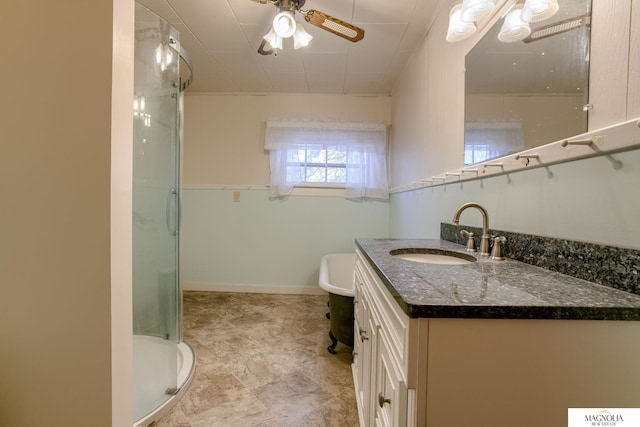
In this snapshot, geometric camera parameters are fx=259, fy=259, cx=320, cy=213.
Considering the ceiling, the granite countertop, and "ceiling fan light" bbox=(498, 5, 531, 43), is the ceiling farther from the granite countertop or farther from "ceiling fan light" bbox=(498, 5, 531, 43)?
the granite countertop

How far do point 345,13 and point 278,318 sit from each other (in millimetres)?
2499

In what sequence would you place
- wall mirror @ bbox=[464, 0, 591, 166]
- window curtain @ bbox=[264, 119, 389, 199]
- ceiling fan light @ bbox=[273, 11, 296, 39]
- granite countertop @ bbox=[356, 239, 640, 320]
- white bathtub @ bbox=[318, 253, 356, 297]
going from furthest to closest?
1. window curtain @ bbox=[264, 119, 389, 199]
2. white bathtub @ bbox=[318, 253, 356, 297]
3. ceiling fan light @ bbox=[273, 11, 296, 39]
4. wall mirror @ bbox=[464, 0, 591, 166]
5. granite countertop @ bbox=[356, 239, 640, 320]

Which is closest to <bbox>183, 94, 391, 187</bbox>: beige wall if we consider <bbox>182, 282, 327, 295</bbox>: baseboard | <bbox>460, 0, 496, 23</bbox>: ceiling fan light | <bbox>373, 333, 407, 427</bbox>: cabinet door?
<bbox>182, 282, 327, 295</bbox>: baseboard

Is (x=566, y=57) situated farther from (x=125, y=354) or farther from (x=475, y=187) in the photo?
(x=125, y=354)

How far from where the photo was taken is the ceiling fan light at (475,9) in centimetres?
101

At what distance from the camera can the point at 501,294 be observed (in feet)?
1.79

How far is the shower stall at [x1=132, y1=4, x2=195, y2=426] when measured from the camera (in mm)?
1369

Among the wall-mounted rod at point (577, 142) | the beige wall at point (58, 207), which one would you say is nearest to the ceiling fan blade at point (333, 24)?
the beige wall at point (58, 207)

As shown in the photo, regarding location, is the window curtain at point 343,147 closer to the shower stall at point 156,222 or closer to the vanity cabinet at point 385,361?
the shower stall at point 156,222

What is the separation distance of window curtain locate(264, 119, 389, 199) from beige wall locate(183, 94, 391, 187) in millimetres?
136

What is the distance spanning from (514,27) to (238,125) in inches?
108

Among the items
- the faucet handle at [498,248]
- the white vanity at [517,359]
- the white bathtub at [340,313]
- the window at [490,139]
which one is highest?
the window at [490,139]

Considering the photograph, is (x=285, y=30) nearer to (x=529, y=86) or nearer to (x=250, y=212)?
(x=529, y=86)

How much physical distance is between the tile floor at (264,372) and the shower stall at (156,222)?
128 millimetres
